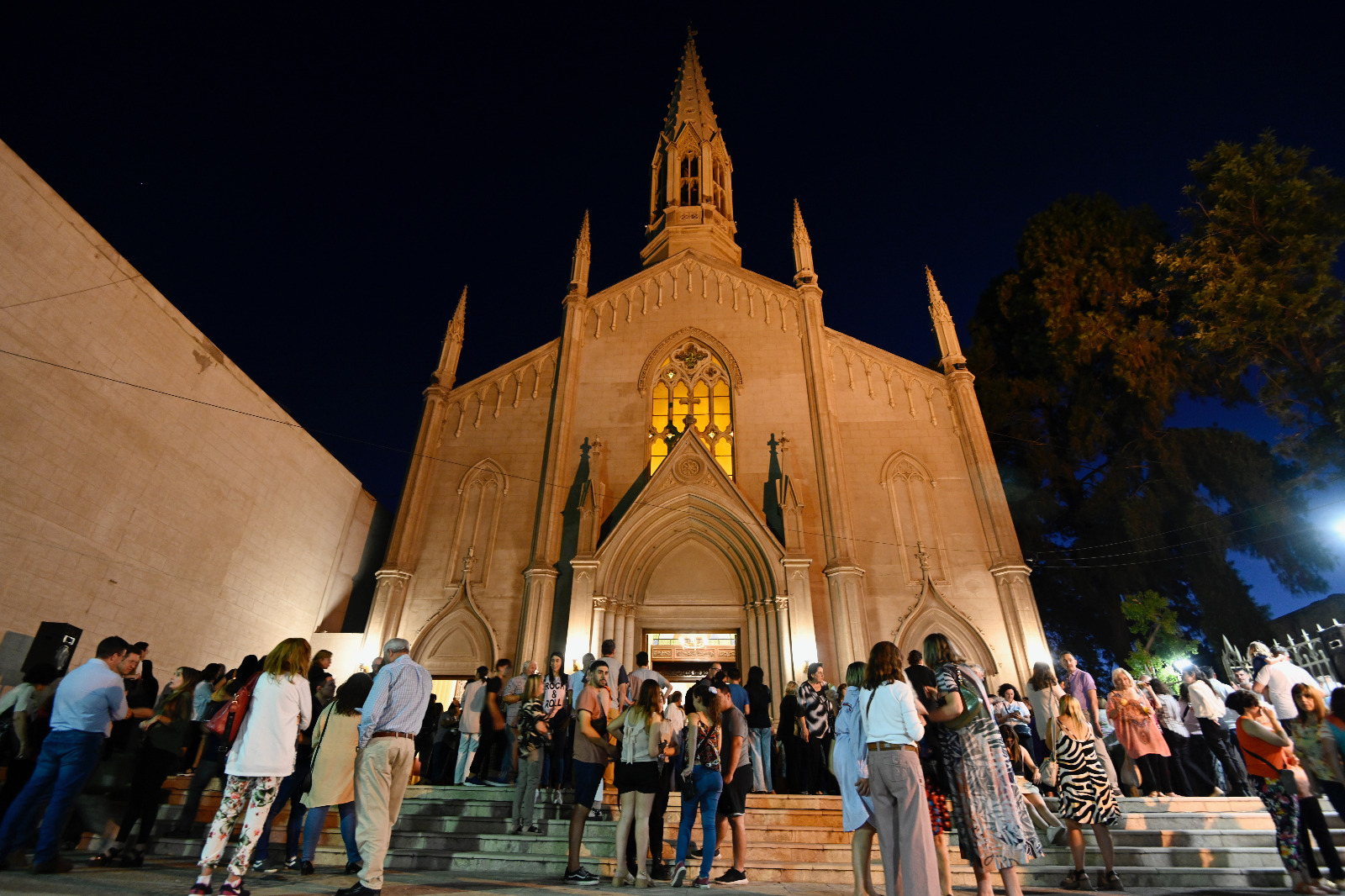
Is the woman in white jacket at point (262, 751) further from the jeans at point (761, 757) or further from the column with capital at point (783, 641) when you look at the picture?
the column with capital at point (783, 641)

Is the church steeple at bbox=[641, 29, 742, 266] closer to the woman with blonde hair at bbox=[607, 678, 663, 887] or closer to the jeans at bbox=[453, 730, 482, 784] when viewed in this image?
the jeans at bbox=[453, 730, 482, 784]

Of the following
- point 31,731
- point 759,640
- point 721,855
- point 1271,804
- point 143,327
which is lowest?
point 721,855

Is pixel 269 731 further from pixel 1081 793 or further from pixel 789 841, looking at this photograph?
pixel 1081 793

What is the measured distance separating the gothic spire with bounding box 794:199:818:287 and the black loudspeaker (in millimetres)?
17207

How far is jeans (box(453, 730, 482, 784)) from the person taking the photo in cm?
892

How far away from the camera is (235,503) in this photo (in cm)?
1348

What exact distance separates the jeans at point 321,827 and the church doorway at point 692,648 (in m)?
10.00

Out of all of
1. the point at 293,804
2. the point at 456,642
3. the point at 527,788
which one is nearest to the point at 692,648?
the point at 456,642

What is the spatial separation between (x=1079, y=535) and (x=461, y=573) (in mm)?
18696

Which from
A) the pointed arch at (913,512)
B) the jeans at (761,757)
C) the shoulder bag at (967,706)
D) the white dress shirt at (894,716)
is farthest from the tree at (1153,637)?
the white dress shirt at (894,716)

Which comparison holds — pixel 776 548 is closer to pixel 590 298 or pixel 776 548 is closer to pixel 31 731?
pixel 590 298

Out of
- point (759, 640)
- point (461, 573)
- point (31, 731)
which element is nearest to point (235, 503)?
point (461, 573)

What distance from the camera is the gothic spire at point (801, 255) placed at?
18875mm

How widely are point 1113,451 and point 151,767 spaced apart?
2374 centimetres
